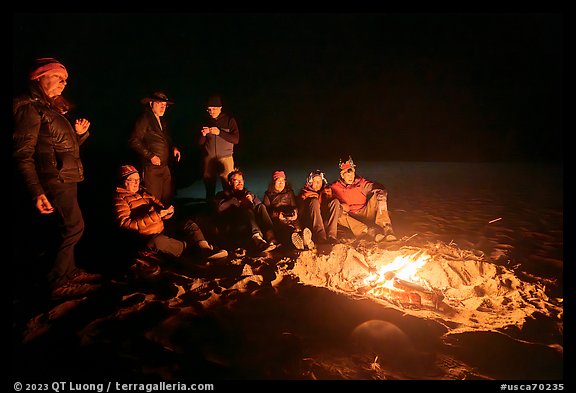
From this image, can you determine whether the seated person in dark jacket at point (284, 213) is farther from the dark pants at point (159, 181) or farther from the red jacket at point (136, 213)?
the red jacket at point (136, 213)

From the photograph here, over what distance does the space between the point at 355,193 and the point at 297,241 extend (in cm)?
141

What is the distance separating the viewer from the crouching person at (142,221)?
11.6ft

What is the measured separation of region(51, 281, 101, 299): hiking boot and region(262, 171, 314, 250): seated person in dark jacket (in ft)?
7.54

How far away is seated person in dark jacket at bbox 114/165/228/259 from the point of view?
11.6 ft

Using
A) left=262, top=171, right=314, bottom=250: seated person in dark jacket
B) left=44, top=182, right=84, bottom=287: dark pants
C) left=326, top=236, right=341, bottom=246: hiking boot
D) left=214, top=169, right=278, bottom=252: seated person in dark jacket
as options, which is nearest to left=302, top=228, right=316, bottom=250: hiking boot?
left=262, top=171, right=314, bottom=250: seated person in dark jacket

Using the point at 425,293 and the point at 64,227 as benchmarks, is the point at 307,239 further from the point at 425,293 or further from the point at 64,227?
the point at 64,227

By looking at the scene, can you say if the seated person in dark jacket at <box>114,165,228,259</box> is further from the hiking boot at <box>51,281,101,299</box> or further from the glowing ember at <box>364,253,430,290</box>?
the glowing ember at <box>364,253,430,290</box>

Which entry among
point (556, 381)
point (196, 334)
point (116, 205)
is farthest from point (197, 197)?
point (556, 381)

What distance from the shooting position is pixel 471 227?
16.7ft

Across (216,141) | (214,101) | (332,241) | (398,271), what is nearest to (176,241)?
(216,141)

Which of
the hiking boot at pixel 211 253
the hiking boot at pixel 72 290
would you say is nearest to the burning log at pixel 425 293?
the hiking boot at pixel 211 253

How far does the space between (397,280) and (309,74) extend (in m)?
15.8

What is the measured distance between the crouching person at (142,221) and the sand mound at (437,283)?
136 cm

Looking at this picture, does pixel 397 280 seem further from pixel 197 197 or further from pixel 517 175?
pixel 517 175
